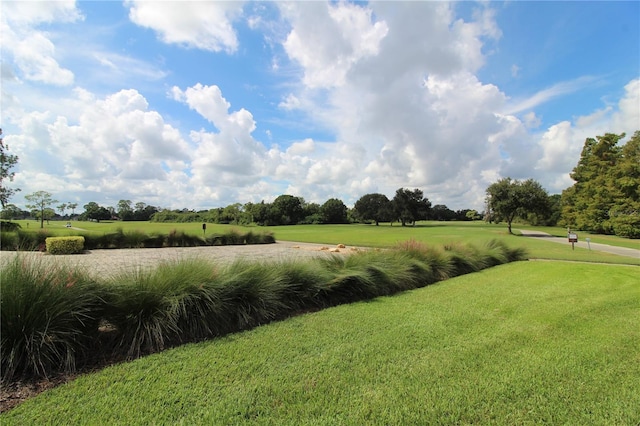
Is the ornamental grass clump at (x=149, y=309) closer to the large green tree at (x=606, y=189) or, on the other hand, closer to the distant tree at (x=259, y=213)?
the large green tree at (x=606, y=189)

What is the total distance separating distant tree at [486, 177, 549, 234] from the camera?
111 ft

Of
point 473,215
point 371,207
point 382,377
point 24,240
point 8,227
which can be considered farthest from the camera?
point 473,215

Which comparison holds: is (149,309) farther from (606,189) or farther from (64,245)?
(606,189)

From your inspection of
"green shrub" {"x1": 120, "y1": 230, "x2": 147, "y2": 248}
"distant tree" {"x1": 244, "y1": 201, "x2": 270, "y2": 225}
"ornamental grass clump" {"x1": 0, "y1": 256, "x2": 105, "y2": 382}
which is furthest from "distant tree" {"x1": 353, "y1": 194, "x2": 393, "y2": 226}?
"ornamental grass clump" {"x1": 0, "y1": 256, "x2": 105, "y2": 382}

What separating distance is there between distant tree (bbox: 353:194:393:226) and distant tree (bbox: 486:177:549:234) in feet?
108

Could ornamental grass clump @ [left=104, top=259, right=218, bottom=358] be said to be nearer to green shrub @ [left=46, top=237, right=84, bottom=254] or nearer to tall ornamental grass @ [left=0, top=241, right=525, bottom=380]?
tall ornamental grass @ [left=0, top=241, right=525, bottom=380]

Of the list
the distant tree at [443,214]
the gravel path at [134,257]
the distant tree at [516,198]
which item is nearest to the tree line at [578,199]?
the distant tree at [516,198]

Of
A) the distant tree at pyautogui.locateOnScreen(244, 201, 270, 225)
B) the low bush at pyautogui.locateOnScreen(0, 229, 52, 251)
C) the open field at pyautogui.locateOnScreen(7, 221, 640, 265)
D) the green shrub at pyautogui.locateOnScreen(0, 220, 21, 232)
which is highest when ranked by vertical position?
the distant tree at pyautogui.locateOnScreen(244, 201, 270, 225)

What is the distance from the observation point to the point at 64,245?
15.3 meters

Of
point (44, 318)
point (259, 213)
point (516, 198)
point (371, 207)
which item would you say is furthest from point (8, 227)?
point (371, 207)

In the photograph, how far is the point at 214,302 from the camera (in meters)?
4.04

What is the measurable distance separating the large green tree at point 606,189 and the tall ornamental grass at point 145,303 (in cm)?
3614

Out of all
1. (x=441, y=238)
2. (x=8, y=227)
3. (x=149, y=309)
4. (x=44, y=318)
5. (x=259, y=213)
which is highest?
(x=259, y=213)

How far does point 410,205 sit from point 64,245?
57.0 meters
